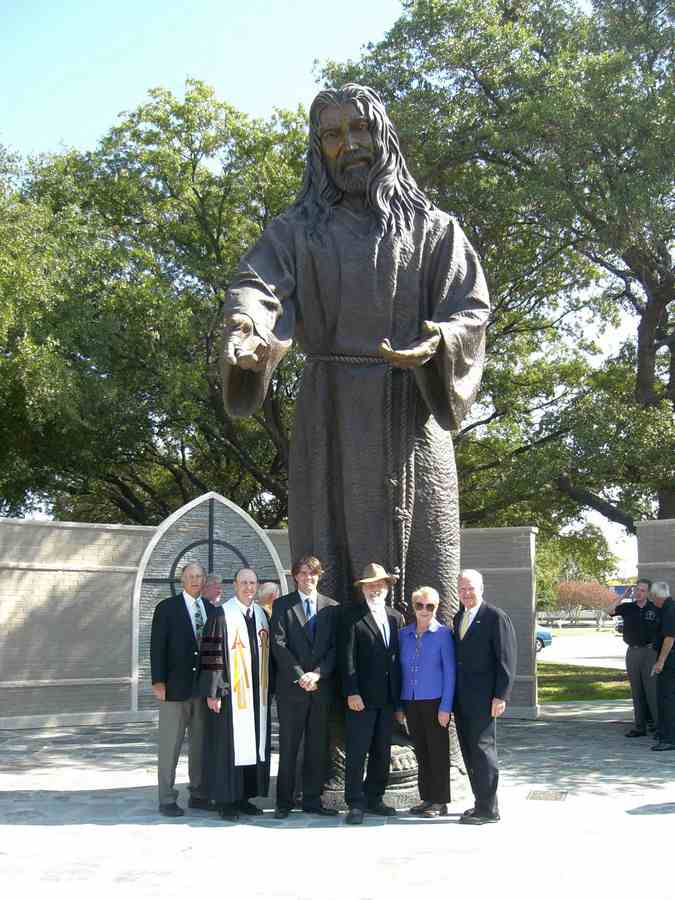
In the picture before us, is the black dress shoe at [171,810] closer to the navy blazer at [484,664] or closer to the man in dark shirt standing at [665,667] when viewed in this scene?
the navy blazer at [484,664]

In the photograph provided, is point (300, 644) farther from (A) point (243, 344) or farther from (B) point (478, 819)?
(A) point (243, 344)

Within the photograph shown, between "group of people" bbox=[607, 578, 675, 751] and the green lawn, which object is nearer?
"group of people" bbox=[607, 578, 675, 751]

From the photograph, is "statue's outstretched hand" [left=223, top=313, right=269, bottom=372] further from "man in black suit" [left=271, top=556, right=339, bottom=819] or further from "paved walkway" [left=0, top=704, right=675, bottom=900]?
"paved walkway" [left=0, top=704, right=675, bottom=900]

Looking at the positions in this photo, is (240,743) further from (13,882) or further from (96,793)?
(13,882)

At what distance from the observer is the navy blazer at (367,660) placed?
22.3 feet

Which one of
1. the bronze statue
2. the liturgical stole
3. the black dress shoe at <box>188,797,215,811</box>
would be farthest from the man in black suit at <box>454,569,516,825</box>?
the black dress shoe at <box>188,797,215,811</box>

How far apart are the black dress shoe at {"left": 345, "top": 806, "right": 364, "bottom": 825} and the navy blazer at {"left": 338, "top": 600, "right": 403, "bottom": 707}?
62 centimetres

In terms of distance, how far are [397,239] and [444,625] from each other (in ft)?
8.14

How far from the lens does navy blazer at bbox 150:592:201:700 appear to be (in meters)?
7.35

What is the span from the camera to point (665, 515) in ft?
60.5

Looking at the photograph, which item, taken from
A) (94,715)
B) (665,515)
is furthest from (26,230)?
(665,515)

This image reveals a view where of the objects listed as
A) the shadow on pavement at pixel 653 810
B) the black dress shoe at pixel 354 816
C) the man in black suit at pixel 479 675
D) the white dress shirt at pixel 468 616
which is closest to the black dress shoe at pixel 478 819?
the man in black suit at pixel 479 675

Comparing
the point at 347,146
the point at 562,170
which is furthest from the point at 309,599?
the point at 562,170

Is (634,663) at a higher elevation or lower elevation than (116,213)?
lower
